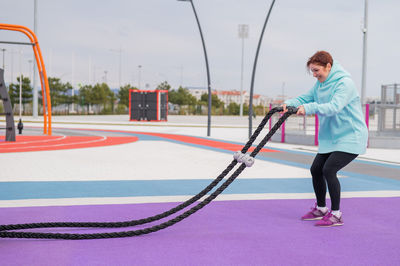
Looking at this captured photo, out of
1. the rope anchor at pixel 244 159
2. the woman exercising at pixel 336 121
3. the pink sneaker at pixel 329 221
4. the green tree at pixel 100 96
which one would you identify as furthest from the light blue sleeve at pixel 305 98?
the green tree at pixel 100 96

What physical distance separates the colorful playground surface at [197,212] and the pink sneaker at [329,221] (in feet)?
0.21

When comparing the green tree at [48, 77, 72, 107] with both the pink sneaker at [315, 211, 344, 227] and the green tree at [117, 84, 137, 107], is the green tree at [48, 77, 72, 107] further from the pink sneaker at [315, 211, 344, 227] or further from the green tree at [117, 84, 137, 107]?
the pink sneaker at [315, 211, 344, 227]

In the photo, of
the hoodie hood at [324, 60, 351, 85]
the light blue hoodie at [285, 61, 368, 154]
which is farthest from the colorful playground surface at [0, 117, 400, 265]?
the hoodie hood at [324, 60, 351, 85]

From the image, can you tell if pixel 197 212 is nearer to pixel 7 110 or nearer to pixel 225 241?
pixel 225 241

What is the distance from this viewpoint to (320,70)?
4.74 meters

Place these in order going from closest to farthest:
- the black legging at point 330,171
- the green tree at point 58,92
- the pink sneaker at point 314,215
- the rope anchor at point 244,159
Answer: the rope anchor at point 244,159 < the black legging at point 330,171 < the pink sneaker at point 314,215 < the green tree at point 58,92

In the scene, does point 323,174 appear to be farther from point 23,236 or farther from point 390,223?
point 23,236

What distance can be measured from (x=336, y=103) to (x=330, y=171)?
28.6 inches

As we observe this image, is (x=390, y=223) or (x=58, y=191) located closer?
(x=390, y=223)

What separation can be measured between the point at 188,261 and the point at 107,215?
1849mm

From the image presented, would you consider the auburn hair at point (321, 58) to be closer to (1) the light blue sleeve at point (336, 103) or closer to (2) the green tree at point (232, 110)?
(1) the light blue sleeve at point (336, 103)

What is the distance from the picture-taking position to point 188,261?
148 inches

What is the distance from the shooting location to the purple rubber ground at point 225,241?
382cm

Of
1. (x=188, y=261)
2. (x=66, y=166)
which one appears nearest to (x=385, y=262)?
(x=188, y=261)
